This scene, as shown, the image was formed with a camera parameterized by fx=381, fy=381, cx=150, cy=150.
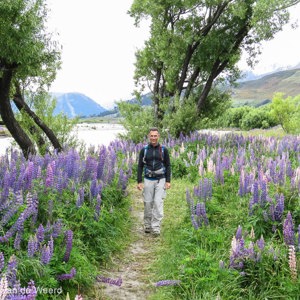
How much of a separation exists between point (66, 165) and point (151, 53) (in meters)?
17.3

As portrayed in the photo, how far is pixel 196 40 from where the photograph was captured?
65.1ft

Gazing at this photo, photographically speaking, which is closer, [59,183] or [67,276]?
[67,276]

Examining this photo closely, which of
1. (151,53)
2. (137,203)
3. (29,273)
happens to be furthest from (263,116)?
(29,273)

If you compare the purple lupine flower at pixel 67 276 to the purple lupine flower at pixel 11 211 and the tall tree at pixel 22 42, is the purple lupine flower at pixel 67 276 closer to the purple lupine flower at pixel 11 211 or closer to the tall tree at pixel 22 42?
the purple lupine flower at pixel 11 211

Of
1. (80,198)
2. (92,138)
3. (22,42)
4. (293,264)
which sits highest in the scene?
(22,42)

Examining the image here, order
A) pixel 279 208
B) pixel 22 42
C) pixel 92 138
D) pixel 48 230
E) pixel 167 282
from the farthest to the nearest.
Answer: pixel 92 138
pixel 22 42
pixel 279 208
pixel 48 230
pixel 167 282

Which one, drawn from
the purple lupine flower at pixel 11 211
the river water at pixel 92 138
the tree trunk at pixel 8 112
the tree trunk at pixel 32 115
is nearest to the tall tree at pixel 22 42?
the tree trunk at pixel 8 112

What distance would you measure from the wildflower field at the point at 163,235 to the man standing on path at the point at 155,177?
1.36ft

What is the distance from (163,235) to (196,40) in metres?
14.4

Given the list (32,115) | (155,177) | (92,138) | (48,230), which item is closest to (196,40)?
(32,115)

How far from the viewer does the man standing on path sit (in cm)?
764

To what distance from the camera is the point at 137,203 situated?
10.4 meters

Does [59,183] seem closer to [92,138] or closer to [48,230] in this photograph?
[48,230]

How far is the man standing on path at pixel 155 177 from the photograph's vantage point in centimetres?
764
